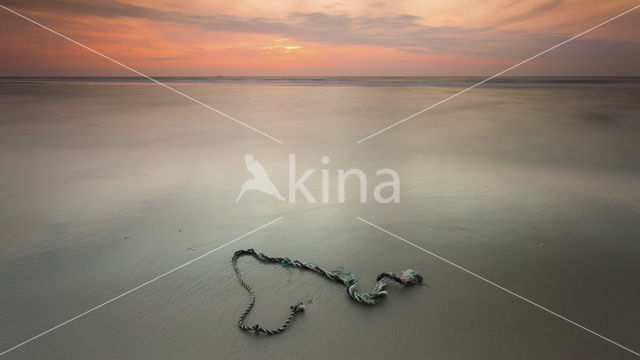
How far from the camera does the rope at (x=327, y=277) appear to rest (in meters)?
1.60

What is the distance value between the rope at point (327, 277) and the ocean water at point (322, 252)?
0.13 feet

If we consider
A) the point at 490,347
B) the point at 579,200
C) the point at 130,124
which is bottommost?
the point at 490,347

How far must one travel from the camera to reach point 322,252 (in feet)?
7.38

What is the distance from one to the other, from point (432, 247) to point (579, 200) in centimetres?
172

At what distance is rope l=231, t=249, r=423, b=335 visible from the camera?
63.0 inches

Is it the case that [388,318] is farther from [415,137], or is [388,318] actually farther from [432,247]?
[415,137]

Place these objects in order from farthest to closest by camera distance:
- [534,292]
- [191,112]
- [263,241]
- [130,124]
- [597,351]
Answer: [191,112] → [130,124] → [263,241] → [534,292] → [597,351]

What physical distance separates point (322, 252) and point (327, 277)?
0.30m

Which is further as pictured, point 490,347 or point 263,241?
point 263,241

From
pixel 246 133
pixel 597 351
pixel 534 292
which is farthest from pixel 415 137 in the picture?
pixel 597 351

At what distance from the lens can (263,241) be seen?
240 centimetres

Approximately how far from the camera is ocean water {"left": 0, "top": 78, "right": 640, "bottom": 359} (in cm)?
154

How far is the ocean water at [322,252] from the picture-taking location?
1.54 meters

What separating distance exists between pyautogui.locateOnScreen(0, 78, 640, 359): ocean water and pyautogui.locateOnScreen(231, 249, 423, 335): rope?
0.13ft
